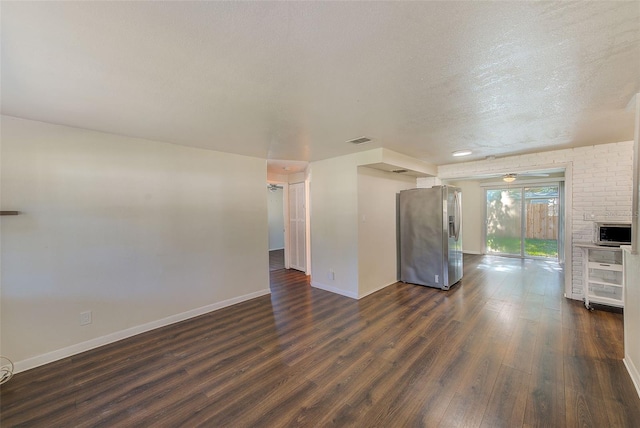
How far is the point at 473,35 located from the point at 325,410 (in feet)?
8.20

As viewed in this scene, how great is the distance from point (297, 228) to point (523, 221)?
641cm

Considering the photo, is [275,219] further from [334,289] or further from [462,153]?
[462,153]

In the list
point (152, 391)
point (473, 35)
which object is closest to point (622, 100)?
point (473, 35)

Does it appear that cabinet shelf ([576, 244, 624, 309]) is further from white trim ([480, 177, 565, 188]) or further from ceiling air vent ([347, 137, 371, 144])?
white trim ([480, 177, 565, 188])

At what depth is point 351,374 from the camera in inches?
83.7

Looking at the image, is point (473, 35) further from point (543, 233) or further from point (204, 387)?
point (543, 233)

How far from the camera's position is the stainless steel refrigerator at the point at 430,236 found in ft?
13.9

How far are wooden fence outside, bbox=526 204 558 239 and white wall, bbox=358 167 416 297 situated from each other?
472 centimetres

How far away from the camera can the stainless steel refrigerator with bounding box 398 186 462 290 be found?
4238 mm

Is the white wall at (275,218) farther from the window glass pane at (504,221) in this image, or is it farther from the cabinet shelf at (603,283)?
the cabinet shelf at (603,283)

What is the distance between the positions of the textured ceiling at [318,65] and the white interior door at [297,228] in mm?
3120

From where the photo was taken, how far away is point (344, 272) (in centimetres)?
410

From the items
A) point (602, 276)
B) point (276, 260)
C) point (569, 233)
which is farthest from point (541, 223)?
point (276, 260)

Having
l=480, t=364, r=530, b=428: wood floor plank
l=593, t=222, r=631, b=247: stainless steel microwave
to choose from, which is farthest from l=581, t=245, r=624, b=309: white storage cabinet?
l=480, t=364, r=530, b=428: wood floor plank
